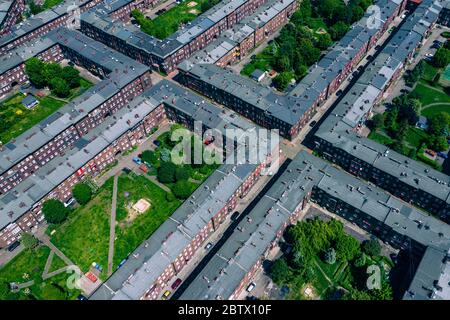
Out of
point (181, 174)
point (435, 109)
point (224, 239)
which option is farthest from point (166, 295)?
point (435, 109)

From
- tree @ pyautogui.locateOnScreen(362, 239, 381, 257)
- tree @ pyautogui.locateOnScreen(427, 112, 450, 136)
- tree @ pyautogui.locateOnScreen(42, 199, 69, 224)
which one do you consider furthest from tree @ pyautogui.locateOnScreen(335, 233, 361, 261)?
tree @ pyautogui.locateOnScreen(42, 199, 69, 224)

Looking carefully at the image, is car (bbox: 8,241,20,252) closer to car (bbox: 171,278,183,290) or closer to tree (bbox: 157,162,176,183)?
tree (bbox: 157,162,176,183)

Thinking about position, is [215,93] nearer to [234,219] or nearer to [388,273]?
[234,219]

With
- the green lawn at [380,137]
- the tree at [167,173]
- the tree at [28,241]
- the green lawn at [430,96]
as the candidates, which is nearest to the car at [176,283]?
the tree at [167,173]

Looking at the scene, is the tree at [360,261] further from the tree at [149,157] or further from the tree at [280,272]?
the tree at [149,157]

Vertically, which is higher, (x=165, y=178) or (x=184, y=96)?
(x=184, y=96)

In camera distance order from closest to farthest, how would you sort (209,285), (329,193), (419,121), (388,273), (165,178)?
(209,285)
(388,273)
(329,193)
(165,178)
(419,121)

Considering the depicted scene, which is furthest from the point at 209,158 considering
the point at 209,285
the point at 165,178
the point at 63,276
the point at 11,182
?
the point at 11,182

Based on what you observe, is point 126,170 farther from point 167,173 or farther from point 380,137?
point 380,137
